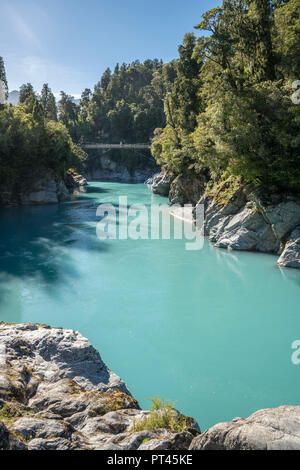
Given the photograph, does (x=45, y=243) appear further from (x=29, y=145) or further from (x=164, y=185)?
(x=164, y=185)

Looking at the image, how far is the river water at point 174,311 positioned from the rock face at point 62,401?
1.82m

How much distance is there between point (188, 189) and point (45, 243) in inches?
450

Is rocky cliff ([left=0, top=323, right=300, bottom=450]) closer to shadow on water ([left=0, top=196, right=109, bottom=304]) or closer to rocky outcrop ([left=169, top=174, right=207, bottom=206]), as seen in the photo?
shadow on water ([left=0, top=196, right=109, bottom=304])

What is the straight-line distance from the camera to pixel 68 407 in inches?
141

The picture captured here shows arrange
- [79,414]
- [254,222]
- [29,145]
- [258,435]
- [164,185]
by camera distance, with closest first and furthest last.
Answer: [258,435]
[79,414]
[254,222]
[29,145]
[164,185]

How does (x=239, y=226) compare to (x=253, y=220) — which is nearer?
(x=253, y=220)

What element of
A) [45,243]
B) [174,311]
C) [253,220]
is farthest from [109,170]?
[174,311]

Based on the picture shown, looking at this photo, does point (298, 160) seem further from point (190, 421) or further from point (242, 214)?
point (190, 421)

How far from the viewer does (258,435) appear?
2.40 meters

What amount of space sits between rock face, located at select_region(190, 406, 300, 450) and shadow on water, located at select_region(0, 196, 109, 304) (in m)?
8.96

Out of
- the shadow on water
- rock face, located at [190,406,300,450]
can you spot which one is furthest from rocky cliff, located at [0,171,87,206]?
rock face, located at [190,406,300,450]

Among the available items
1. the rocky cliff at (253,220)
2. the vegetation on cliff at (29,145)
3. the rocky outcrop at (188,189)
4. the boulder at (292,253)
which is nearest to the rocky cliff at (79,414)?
the boulder at (292,253)

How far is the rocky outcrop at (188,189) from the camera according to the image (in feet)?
72.5

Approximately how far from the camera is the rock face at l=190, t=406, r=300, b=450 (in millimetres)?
2314
